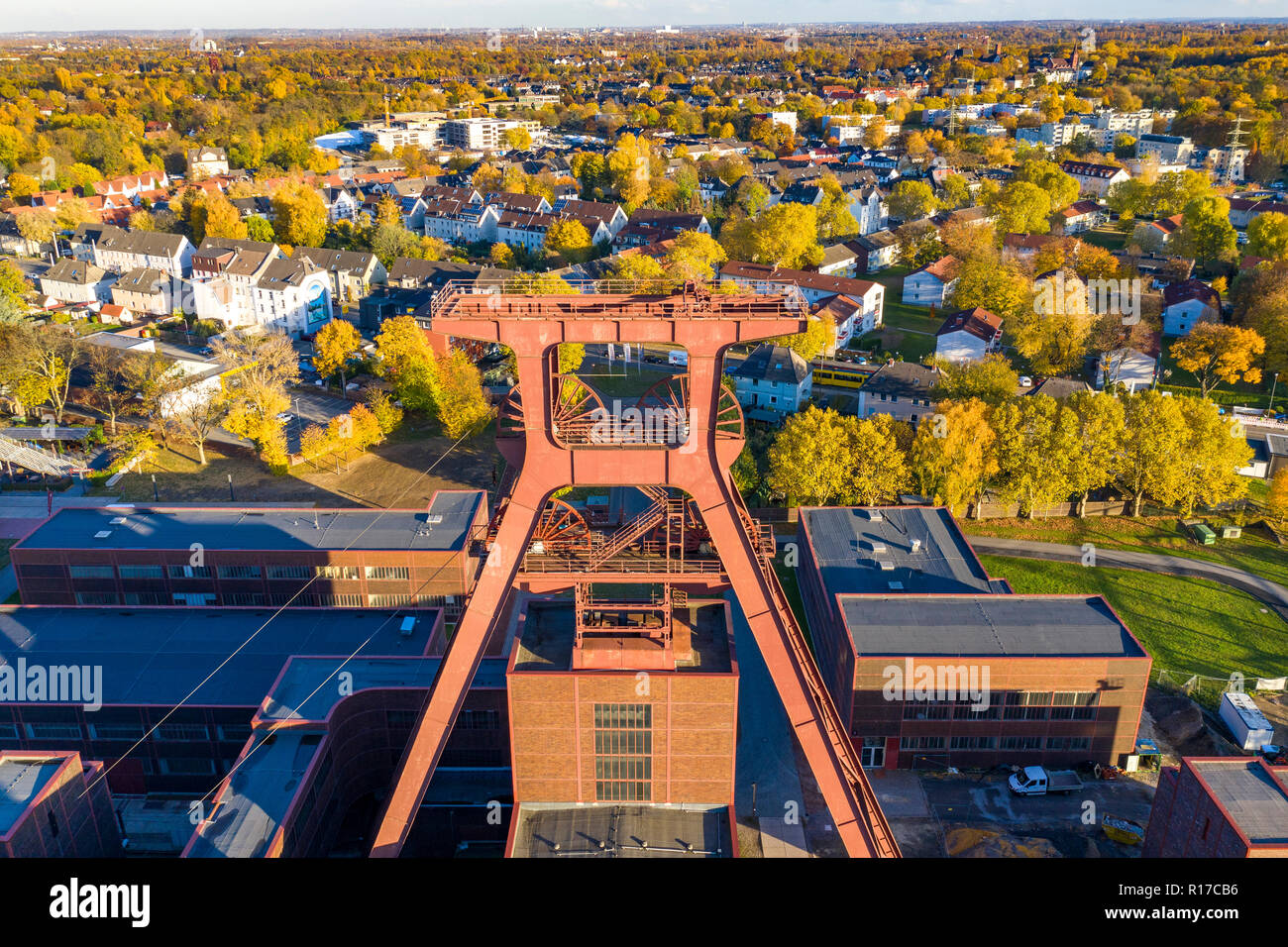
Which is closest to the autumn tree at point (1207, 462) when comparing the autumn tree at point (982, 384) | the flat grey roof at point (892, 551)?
the autumn tree at point (982, 384)

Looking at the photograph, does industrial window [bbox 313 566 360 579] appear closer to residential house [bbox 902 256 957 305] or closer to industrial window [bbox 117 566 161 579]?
industrial window [bbox 117 566 161 579]

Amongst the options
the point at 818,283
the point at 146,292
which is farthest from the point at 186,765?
the point at 146,292

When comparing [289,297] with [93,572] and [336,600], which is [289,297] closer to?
[93,572]

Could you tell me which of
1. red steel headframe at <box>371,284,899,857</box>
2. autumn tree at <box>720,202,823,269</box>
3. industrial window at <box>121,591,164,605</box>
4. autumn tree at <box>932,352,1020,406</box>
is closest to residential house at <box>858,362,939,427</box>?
autumn tree at <box>932,352,1020,406</box>

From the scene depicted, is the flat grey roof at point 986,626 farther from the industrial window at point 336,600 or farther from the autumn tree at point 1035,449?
the industrial window at point 336,600

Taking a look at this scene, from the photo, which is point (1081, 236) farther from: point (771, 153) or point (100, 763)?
point (100, 763)
